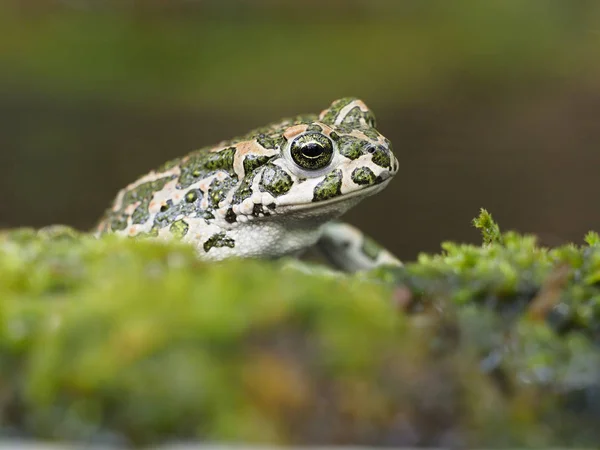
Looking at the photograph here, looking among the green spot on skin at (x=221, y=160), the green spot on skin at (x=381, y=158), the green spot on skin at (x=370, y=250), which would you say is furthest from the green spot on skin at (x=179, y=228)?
the green spot on skin at (x=370, y=250)

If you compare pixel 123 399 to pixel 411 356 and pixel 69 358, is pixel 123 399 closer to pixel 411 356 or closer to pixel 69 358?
pixel 69 358

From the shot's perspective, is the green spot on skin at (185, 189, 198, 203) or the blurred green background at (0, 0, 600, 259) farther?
the blurred green background at (0, 0, 600, 259)

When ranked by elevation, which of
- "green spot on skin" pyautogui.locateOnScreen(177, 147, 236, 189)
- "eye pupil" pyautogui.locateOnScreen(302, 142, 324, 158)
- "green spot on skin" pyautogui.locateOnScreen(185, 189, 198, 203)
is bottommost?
"green spot on skin" pyautogui.locateOnScreen(185, 189, 198, 203)

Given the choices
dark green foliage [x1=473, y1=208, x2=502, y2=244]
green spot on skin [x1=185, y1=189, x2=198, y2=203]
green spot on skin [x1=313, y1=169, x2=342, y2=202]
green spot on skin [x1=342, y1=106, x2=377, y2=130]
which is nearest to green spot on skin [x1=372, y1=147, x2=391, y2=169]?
green spot on skin [x1=313, y1=169, x2=342, y2=202]

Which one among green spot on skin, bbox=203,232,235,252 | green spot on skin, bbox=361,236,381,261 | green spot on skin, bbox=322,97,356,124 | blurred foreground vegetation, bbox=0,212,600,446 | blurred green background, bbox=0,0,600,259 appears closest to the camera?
blurred foreground vegetation, bbox=0,212,600,446

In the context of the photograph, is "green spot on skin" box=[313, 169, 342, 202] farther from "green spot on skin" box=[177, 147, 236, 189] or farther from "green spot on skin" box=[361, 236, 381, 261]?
"green spot on skin" box=[361, 236, 381, 261]

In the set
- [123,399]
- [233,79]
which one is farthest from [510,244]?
[233,79]
